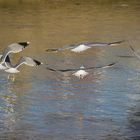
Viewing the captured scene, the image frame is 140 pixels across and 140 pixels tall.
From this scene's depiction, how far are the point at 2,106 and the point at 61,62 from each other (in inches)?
168

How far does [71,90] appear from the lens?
40.1ft

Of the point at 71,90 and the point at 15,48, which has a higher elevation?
the point at 15,48

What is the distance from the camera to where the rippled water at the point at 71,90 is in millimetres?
9711

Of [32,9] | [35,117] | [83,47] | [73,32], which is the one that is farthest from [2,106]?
[32,9]

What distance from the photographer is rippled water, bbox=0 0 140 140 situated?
382 inches

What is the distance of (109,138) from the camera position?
9.25 m

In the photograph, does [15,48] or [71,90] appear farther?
[15,48]

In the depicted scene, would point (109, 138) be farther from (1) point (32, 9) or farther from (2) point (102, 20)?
(1) point (32, 9)

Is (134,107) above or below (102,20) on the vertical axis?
below

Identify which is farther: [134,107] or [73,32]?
[73,32]

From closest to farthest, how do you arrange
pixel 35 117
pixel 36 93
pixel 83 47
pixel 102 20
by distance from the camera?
pixel 35 117 < pixel 36 93 < pixel 83 47 < pixel 102 20

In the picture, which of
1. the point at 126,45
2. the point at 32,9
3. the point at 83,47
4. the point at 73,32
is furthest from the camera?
the point at 32,9

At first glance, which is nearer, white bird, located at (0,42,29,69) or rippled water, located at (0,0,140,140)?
rippled water, located at (0,0,140,140)

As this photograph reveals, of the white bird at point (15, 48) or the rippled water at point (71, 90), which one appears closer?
the rippled water at point (71, 90)
